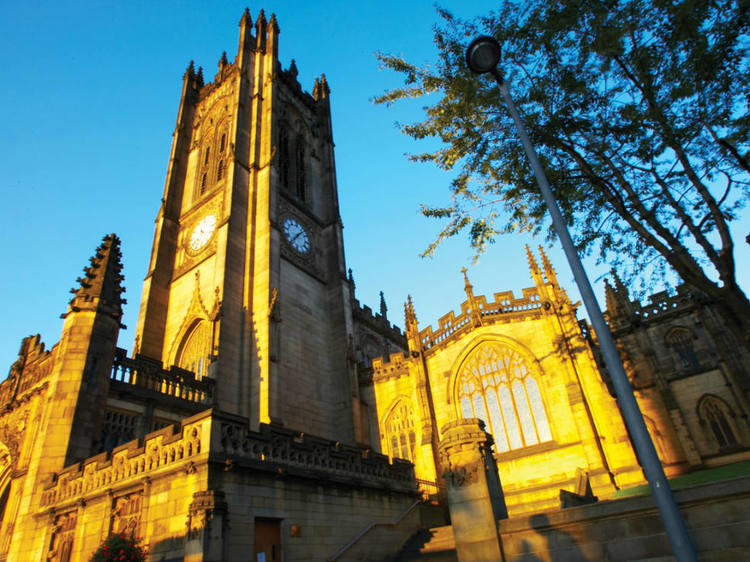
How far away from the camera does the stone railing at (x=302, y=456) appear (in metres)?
10.1

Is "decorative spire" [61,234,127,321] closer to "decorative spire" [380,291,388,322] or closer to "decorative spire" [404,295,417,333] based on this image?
"decorative spire" [404,295,417,333]

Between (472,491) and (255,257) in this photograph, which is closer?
(472,491)

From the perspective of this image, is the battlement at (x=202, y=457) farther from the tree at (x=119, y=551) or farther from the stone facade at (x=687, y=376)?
the stone facade at (x=687, y=376)

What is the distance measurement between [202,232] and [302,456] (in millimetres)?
21110

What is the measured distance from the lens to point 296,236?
29344mm

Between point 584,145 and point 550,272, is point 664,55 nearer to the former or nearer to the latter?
point 584,145

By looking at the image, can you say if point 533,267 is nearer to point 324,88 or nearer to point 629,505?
point 629,505

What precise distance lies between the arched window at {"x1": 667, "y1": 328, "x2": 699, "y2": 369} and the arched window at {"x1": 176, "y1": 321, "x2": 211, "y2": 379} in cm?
2608

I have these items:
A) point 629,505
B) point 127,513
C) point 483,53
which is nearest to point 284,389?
point 127,513

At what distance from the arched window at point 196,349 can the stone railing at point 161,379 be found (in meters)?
4.16

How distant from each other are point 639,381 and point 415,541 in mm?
17114

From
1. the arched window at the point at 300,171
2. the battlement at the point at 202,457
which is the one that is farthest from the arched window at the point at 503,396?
the arched window at the point at 300,171

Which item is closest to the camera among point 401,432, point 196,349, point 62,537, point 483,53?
point 483,53

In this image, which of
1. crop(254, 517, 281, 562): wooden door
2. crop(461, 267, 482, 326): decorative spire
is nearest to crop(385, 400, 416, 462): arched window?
crop(461, 267, 482, 326): decorative spire
